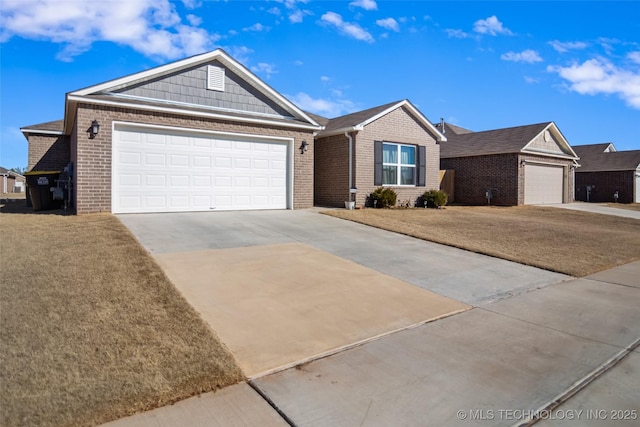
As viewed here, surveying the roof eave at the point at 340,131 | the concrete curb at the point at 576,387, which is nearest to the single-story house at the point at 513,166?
the roof eave at the point at 340,131

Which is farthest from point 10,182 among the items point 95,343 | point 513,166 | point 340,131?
point 95,343

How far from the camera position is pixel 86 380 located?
2971mm

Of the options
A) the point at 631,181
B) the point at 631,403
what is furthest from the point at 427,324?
the point at 631,181

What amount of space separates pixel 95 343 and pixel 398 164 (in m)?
15.1

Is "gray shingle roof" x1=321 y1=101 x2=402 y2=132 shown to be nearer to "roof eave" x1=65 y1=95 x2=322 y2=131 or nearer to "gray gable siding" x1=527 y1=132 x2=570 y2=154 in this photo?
"roof eave" x1=65 y1=95 x2=322 y2=131

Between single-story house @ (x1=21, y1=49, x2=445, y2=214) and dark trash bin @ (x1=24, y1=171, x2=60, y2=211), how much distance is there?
63 cm

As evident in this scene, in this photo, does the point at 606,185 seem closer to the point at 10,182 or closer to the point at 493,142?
the point at 493,142

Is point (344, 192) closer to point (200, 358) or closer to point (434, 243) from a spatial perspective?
point (434, 243)

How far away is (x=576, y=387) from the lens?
10.9ft

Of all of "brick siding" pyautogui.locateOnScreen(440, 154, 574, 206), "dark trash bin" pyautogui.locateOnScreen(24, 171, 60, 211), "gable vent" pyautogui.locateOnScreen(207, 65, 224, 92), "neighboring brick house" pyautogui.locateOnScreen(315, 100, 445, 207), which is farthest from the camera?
"brick siding" pyautogui.locateOnScreen(440, 154, 574, 206)

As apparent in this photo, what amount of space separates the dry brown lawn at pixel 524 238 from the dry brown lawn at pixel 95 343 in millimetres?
6701

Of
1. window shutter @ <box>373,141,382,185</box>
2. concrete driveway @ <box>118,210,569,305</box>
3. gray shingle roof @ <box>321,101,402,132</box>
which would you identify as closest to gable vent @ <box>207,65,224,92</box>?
concrete driveway @ <box>118,210,569,305</box>

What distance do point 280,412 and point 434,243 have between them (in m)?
7.34

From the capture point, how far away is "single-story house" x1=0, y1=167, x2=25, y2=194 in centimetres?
4463
